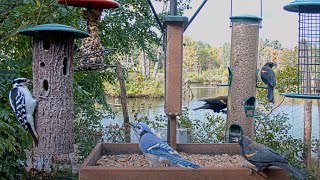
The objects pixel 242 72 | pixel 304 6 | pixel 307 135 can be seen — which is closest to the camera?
pixel 304 6

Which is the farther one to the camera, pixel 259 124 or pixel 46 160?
pixel 259 124

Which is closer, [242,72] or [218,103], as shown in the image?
[242,72]

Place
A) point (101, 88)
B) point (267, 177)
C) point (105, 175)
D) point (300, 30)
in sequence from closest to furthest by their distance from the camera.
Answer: point (105, 175) < point (267, 177) < point (300, 30) < point (101, 88)

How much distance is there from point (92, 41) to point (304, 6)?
59.5 inches

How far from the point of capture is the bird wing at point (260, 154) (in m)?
2.48

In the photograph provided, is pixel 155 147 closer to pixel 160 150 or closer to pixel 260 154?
pixel 160 150

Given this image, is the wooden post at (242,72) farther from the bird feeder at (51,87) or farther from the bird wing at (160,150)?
the bird feeder at (51,87)

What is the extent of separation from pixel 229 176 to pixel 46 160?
3.76 feet

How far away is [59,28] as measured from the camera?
8.44ft

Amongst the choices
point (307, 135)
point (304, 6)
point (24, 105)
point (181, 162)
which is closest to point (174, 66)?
point (181, 162)

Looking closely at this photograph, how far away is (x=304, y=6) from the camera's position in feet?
11.5

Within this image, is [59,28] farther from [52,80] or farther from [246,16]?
[246,16]

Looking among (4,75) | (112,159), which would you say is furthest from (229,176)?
(4,75)

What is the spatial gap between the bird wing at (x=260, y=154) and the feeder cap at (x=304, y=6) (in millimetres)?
1176
